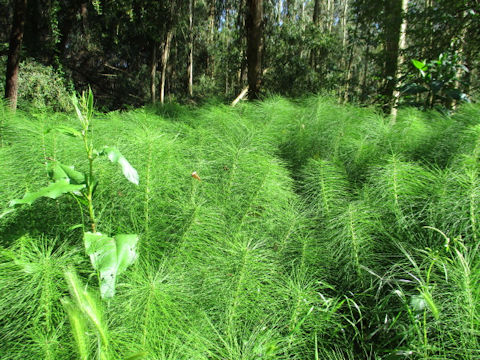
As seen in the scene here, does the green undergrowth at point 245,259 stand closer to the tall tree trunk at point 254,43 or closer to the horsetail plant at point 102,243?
the horsetail plant at point 102,243

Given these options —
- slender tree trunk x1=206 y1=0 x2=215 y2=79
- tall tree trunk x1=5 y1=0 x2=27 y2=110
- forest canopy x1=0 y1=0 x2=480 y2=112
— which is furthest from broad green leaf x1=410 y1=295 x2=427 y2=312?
slender tree trunk x1=206 y1=0 x2=215 y2=79

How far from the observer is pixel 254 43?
4.63m

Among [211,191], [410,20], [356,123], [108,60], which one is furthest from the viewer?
[108,60]

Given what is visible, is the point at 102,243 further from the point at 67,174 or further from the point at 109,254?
the point at 67,174

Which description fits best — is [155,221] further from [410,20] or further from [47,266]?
[410,20]

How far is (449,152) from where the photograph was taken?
6.37 feet

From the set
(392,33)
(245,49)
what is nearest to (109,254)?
(392,33)

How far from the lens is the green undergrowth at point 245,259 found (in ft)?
2.97

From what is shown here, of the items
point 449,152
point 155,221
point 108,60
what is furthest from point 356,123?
point 108,60

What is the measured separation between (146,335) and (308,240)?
71cm

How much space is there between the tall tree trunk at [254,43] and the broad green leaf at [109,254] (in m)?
3.93

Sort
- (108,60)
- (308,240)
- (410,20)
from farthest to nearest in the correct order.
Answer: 1. (108,60)
2. (410,20)
3. (308,240)

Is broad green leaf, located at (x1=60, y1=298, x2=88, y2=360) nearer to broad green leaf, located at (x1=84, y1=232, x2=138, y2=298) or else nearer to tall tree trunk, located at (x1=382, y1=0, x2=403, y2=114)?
broad green leaf, located at (x1=84, y1=232, x2=138, y2=298)

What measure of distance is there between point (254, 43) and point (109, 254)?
4.36 m
